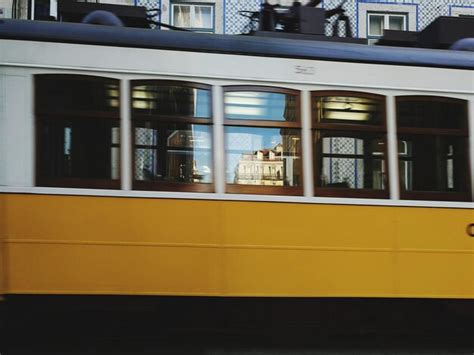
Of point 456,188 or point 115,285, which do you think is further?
point 456,188

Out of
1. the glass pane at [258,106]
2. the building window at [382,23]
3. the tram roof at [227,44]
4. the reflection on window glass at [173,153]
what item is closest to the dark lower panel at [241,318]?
the reflection on window glass at [173,153]

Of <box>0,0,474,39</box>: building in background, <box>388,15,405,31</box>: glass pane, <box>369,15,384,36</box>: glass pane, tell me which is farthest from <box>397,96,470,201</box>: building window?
<box>388,15,405,31</box>: glass pane

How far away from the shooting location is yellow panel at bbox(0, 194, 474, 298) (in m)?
4.39

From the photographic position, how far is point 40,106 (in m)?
4.47

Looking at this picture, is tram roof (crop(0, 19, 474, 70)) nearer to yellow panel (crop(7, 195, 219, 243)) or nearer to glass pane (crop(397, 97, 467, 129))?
glass pane (crop(397, 97, 467, 129))

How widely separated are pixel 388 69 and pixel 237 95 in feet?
4.62

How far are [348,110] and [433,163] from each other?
922mm

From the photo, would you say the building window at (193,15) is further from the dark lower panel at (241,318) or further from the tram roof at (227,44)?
the dark lower panel at (241,318)

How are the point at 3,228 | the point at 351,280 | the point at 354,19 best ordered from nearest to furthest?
the point at 3,228
the point at 351,280
the point at 354,19

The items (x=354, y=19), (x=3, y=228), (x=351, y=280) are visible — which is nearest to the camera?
(x=3, y=228)

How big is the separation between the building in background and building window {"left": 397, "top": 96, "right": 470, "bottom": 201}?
8420 millimetres

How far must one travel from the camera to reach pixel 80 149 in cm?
451

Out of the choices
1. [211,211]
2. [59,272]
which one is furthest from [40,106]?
[211,211]

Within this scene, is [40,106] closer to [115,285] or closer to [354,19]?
[115,285]
